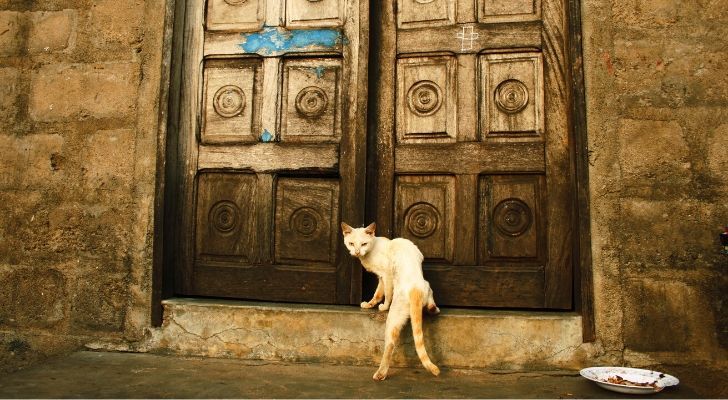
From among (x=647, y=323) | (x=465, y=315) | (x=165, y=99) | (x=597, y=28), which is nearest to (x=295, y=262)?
(x=465, y=315)

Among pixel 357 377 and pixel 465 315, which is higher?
pixel 465 315

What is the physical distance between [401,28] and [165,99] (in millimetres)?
1605

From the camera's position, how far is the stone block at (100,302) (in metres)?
3.17

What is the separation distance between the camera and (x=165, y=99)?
3246mm

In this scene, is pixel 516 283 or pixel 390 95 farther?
pixel 390 95

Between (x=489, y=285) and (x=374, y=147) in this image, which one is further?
(x=374, y=147)

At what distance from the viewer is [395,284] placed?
2.68m

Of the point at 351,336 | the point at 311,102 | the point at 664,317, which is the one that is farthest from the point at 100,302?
the point at 664,317

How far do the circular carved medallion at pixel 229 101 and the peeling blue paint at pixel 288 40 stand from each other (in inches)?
11.3

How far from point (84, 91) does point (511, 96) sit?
2790mm

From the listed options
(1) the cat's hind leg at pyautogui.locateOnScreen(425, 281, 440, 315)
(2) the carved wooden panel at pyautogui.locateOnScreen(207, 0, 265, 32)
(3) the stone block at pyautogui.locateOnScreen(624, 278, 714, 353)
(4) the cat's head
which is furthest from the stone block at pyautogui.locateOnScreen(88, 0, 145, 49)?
(3) the stone block at pyautogui.locateOnScreen(624, 278, 714, 353)

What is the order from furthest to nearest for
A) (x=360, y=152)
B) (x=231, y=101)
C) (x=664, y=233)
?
1. (x=231, y=101)
2. (x=360, y=152)
3. (x=664, y=233)

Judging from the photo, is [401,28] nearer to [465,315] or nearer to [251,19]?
[251,19]

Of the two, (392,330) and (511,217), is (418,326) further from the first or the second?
(511,217)
